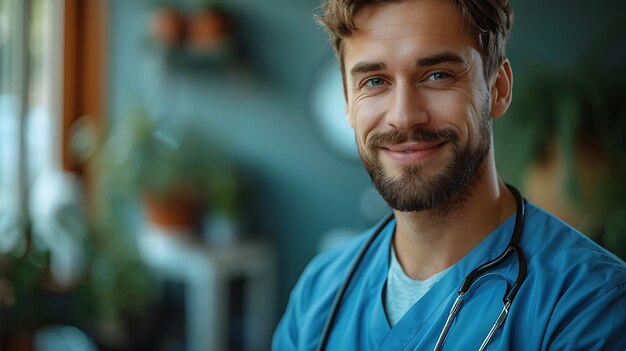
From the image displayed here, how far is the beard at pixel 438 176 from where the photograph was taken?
928mm

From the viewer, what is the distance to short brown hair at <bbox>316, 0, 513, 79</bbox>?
0.94 m

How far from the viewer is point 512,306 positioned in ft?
2.86

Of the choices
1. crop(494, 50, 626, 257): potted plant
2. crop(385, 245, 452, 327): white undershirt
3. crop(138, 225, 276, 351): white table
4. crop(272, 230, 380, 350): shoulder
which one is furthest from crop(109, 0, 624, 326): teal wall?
crop(385, 245, 452, 327): white undershirt

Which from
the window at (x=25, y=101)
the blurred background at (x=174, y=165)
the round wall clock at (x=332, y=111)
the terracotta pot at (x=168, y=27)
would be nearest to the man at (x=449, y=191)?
the blurred background at (x=174, y=165)

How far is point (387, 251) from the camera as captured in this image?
3.68 ft

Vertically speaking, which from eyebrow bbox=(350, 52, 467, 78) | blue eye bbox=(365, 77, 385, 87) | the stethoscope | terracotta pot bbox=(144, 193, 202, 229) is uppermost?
eyebrow bbox=(350, 52, 467, 78)

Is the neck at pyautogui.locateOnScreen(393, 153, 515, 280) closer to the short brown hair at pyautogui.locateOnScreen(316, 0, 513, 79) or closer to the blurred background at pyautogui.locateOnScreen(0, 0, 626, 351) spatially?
the short brown hair at pyautogui.locateOnScreen(316, 0, 513, 79)

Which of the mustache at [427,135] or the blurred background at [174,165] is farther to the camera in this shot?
the blurred background at [174,165]

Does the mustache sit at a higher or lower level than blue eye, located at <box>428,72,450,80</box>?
lower

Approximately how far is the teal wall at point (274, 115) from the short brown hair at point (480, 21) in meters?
1.90

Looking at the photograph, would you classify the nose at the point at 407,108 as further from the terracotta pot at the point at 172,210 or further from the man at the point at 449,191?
the terracotta pot at the point at 172,210

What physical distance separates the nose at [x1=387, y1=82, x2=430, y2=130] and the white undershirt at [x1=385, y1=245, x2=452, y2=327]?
0.24 metres

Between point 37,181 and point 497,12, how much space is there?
2.95 metres

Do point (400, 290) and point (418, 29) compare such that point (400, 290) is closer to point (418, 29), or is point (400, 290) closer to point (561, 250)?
point (561, 250)
